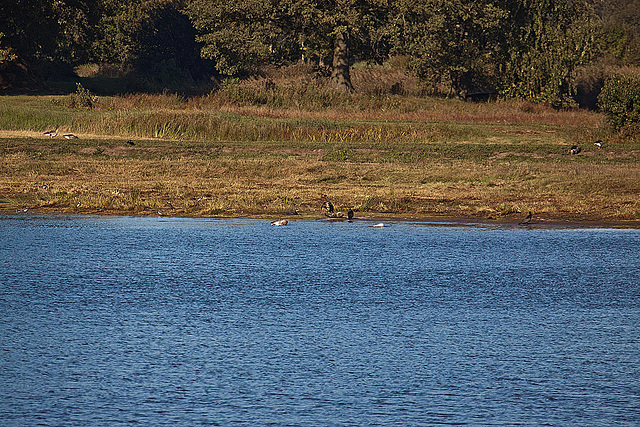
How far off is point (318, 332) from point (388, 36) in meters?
41.1

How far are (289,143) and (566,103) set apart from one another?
26448 mm

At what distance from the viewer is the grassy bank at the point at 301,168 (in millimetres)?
16156

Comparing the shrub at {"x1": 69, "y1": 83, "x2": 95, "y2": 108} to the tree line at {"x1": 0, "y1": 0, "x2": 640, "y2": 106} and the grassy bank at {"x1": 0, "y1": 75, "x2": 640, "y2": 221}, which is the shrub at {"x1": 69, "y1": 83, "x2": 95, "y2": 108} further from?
the tree line at {"x1": 0, "y1": 0, "x2": 640, "y2": 106}

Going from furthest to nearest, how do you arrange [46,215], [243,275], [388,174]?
[388,174]
[46,215]
[243,275]

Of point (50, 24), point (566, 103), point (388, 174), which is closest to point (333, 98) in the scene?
point (566, 103)

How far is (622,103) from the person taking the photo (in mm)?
27688

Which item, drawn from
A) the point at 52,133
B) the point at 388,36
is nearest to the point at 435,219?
the point at 52,133

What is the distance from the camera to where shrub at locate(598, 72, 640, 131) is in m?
27.2

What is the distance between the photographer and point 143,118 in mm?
28859

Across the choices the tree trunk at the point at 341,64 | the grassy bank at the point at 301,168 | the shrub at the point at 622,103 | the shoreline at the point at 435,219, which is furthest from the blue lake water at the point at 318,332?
the tree trunk at the point at 341,64

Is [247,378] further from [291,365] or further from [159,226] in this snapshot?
[159,226]

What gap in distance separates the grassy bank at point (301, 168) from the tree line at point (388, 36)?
1244 cm

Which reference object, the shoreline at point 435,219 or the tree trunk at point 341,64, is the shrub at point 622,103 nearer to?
the shoreline at point 435,219

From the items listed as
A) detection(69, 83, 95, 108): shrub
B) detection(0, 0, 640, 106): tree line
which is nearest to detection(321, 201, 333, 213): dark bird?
detection(69, 83, 95, 108): shrub
